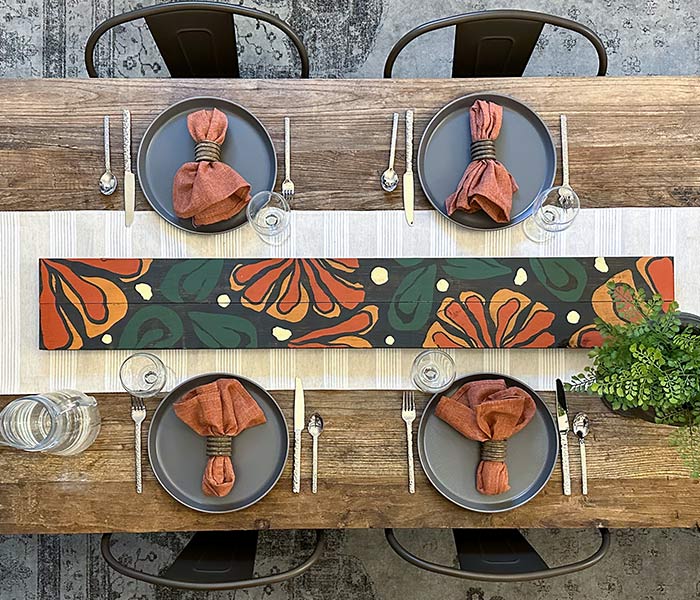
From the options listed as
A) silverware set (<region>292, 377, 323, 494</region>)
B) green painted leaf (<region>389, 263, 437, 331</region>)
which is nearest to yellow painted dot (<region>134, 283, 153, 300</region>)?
silverware set (<region>292, 377, 323, 494</region>)

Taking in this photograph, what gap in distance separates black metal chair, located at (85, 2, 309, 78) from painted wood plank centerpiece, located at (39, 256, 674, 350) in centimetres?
49

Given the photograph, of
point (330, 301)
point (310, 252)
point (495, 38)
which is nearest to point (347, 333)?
point (330, 301)

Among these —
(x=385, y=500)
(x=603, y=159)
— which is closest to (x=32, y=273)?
(x=385, y=500)

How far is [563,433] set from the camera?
1.28 meters

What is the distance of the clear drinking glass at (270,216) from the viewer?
127 centimetres

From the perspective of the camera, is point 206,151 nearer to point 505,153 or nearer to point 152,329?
point 152,329

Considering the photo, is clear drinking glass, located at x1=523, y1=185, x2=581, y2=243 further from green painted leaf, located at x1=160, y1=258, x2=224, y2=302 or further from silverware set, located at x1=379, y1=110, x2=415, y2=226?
green painted leaf, located at x1=160, y1=258, x2=224, y2=302

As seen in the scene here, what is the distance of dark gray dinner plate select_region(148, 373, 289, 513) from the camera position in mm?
1268

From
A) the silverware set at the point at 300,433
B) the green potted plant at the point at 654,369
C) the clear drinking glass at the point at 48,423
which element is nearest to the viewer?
the green potted plant at the point at 654,369

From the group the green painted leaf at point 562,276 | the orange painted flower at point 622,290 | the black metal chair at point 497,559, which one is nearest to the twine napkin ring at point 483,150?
the green painted leaf at point 562,276

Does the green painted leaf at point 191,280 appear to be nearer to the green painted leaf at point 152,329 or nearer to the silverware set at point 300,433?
the green painted leaf at point 152,329

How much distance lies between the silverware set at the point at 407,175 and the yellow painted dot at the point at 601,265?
1.23 feet

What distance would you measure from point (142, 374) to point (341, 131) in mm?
618

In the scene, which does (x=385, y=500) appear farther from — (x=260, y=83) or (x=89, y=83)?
(x=89, y=83)
